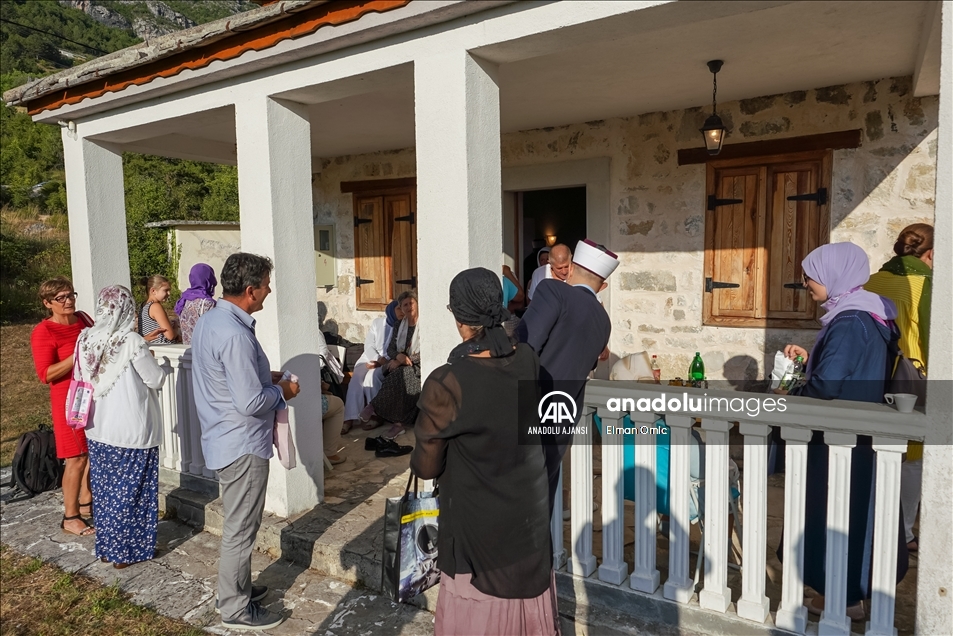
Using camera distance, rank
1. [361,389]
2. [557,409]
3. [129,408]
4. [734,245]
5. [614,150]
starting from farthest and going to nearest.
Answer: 1. [361,389]
2. [614,150]
3. [734,245]
4. [129,408]
5. [557,409]

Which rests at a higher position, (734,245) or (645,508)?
(734,245)

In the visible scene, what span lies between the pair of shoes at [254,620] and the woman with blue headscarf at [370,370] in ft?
8.77

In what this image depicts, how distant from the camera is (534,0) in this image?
274 cm

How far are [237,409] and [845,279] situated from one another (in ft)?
8.57

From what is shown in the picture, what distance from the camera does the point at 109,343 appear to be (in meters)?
3.51

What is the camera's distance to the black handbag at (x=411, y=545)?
86.3 inches

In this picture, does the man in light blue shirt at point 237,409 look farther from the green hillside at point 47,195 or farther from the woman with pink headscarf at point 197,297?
the green hillside at point 47,195

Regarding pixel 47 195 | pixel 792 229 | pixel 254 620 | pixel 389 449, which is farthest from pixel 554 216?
pixel 47 195

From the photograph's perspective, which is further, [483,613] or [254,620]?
[254,620]

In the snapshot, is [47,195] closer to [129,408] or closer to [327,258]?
[327,258]

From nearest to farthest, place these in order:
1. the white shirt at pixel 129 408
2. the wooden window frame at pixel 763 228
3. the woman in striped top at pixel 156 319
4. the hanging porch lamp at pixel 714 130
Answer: the white shirt at pixel 129 408 < the hanging porch lamp at pixel 714 130 < the wooden window frame at pixel 763 228 < the woman in striped top at pixel 156 319

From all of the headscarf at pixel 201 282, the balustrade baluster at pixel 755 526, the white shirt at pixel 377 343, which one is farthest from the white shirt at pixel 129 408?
the balustrade baluster at pixel 755 526

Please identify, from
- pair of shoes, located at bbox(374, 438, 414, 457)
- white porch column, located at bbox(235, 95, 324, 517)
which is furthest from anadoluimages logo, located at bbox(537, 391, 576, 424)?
pair of shoes, located at bbox(374, 438, 414, 457)

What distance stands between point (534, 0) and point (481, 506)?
2063 mm
